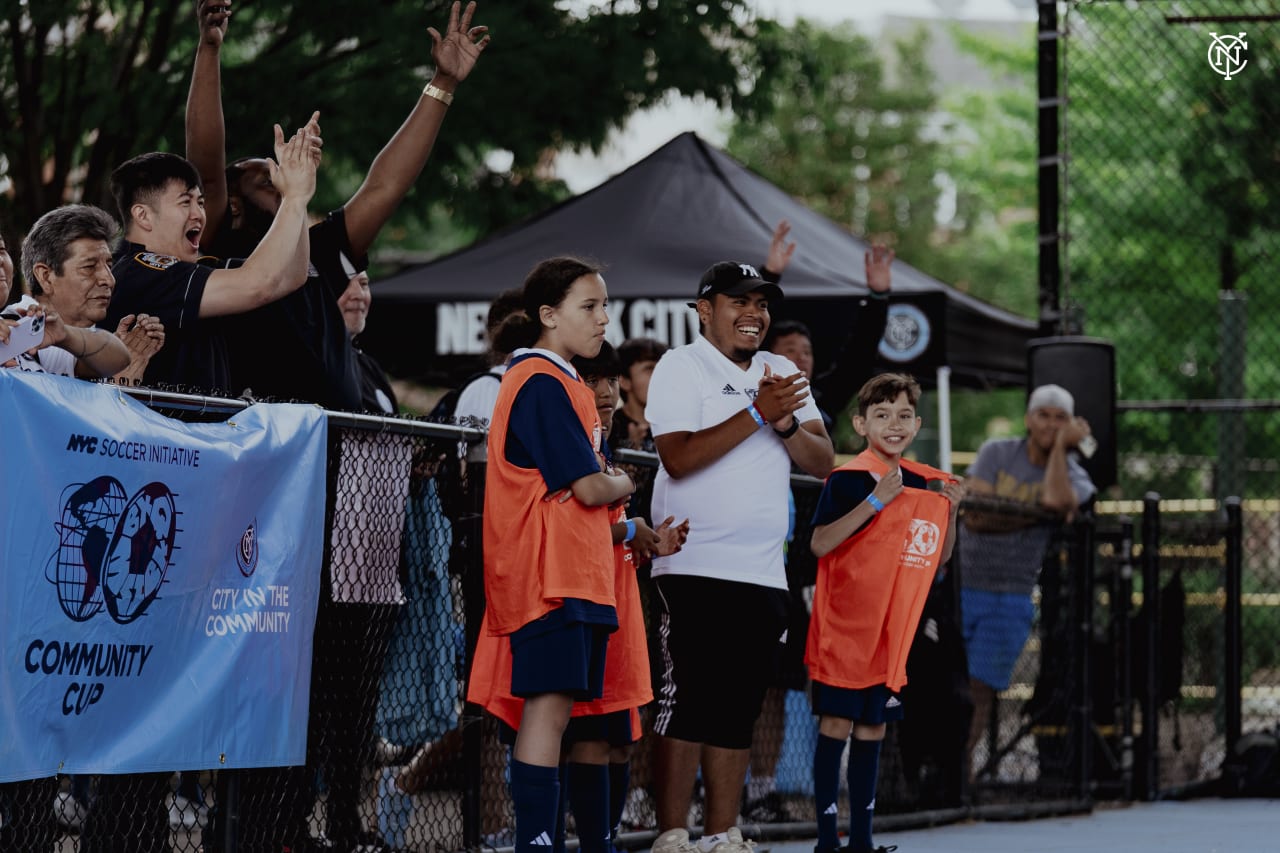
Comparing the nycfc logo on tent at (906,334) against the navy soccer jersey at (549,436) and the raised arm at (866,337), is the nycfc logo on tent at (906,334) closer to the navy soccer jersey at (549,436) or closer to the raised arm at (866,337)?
the raised arm at (866,337)

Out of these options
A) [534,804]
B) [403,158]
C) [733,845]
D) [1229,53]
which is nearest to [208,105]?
[403,158]

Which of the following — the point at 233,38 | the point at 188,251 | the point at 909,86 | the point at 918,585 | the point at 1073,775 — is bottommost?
the point at 1073,775

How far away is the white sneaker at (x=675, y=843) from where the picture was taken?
530 centimetres

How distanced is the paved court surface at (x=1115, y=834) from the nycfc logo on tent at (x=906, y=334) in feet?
8.79

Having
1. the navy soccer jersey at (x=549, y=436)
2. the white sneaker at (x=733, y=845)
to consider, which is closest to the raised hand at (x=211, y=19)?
the navy soccer jersey at (x=549, y=436)

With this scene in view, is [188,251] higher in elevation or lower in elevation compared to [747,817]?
higher

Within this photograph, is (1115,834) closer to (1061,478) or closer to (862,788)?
(862,788)

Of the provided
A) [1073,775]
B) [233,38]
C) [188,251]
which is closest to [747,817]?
[1073,775]

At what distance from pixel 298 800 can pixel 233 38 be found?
296 inches

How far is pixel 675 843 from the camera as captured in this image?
5.30 metres

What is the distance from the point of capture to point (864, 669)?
6.05m

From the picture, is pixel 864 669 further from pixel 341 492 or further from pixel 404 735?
pixel 341 492

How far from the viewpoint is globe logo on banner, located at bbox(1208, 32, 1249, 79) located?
11.8 metres

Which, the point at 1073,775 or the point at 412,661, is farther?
the point at 1073,775
